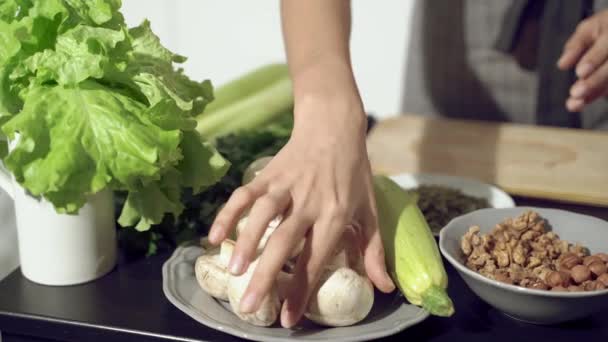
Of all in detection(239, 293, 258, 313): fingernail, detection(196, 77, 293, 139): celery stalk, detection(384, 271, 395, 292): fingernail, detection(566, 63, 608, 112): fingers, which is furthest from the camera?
detection(196, 77, 293, 139): celery stalk

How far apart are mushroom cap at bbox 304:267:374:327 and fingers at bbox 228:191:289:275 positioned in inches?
3.7

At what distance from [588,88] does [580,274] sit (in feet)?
1.85

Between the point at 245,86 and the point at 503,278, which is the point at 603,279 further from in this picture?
the point at 245,86

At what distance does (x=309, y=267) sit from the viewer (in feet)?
2.85

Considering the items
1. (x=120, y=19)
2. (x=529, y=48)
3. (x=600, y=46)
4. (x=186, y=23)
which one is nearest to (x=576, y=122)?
(x=529, y=48)

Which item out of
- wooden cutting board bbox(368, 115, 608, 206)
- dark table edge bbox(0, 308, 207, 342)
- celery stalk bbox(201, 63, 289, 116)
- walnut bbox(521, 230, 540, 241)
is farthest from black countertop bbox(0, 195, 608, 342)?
celery stalk bbox(201, 63, 289, 116)

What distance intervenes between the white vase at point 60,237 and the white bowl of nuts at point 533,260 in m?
0.45

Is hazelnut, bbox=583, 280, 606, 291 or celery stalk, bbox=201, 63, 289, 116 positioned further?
celery stalk, bbox=201, 63, 289, 116

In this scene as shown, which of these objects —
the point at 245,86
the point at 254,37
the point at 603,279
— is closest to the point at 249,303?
the point at 603,279

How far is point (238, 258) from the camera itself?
2.72ft

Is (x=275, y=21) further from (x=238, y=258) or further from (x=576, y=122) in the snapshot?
(x=238, y=258)

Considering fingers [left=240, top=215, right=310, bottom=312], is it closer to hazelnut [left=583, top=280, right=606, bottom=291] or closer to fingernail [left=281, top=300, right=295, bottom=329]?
fingernail [left=281, top=300, right=295, bottom=329]

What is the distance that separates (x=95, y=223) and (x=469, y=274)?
19.1 inches

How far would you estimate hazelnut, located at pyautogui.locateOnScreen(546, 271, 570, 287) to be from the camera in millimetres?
895
